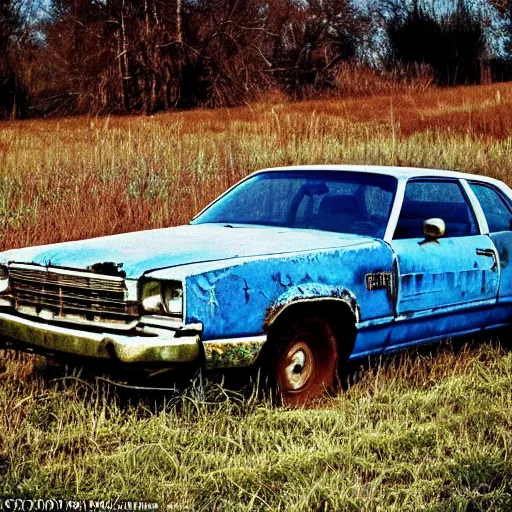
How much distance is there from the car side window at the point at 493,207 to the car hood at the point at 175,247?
146 cm

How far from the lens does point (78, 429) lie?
171 inches

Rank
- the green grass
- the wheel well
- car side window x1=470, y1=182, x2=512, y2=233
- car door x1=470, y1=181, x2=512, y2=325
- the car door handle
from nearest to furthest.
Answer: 1. the green grass
2. the wheel well
3. the car door handle
4. car door x1=470, y1=181, x2=512, y2=325
5. car side window x1=470, y1=182, x2=512, y2=233

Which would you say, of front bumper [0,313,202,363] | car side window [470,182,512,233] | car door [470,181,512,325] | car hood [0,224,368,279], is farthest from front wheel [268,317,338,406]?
car side window [470,182,512,233]

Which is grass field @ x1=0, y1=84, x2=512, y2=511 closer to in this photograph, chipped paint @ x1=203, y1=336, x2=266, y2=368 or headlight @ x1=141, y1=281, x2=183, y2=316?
chipped paint @ x1=203, y1=336, x2=266, y2=368

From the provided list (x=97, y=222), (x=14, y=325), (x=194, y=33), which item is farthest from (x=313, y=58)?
(x=14, y=325)

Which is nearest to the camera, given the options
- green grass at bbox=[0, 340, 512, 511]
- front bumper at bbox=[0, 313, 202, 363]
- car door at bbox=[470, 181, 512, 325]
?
green grass at bbox=[0, 340, 512, 511]

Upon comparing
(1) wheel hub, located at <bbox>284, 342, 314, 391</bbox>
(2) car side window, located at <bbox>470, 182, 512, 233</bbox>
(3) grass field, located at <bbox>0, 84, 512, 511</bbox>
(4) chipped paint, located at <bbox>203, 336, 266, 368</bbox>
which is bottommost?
(3) grass field, located at <bbox>0, 84, 512, 511</bbox>

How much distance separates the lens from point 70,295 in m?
4.66

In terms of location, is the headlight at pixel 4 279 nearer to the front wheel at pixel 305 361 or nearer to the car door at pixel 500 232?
the front wheel at pixel 305 361

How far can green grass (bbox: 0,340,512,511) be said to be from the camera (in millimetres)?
3580

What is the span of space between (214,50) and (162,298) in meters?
26.6

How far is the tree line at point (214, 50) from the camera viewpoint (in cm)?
2827

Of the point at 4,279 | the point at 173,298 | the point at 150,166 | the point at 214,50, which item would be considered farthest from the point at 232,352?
the point at 214,50

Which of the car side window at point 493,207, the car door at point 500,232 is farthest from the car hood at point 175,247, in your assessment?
the car side window at point 493,207
